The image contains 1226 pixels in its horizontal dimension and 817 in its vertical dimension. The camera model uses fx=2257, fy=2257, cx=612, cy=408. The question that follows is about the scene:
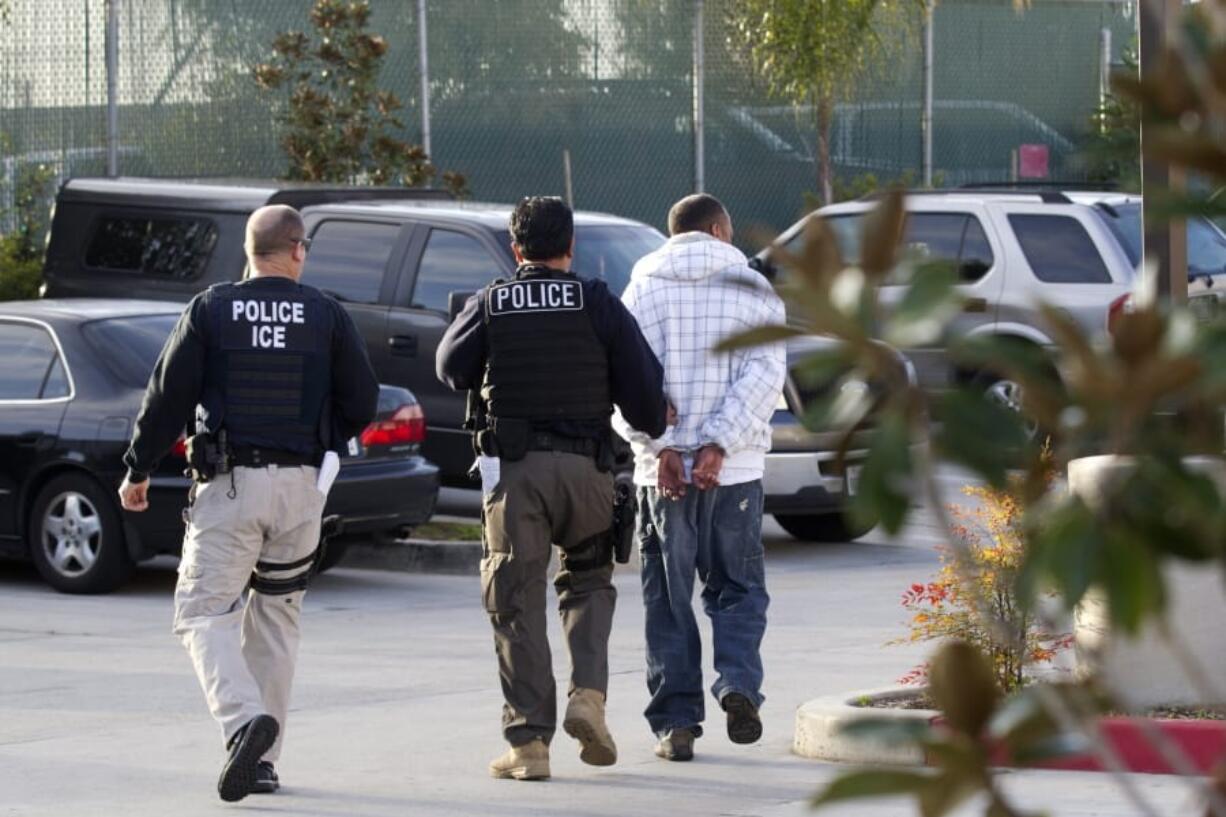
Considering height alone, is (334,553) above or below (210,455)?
below

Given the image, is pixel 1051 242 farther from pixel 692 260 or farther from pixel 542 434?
→ pixel 542 434

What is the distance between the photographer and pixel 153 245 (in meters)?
14.9

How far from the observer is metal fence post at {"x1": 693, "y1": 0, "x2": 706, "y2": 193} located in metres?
22.5

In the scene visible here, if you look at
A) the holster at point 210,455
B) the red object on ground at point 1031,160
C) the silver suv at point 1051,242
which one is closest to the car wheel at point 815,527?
the silver suv at point 1051,242

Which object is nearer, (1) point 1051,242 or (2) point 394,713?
(2) point 394,713

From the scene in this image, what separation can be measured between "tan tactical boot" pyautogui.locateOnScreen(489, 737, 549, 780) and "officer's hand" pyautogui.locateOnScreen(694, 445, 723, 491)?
0.98 meters

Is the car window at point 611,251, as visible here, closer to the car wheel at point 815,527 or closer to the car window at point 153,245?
the car wheel at point 815,527

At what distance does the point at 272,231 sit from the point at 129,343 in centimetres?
480

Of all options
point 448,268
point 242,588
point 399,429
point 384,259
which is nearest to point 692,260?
point 242,588

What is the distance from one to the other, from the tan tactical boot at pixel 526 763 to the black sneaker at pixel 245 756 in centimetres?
79

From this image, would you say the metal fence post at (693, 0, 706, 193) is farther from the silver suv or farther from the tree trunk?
the silver suv

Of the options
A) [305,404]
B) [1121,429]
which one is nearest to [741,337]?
[1121,429]

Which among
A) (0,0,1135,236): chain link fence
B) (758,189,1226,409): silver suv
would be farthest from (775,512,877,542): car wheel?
(0,0,1135,236): chain link fence

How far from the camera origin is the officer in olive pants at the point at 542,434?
6.87m
